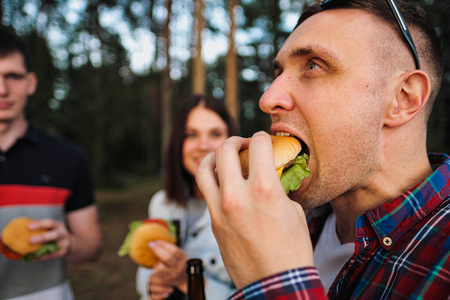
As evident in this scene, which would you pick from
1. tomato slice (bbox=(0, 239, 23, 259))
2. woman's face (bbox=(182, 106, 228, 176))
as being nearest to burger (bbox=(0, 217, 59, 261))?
tomato slice (bbox=(0, 239, 23, 259))

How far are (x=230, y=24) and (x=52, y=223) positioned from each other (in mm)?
9281

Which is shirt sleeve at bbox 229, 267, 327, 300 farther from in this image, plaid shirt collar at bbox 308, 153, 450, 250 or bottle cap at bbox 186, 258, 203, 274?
bottle cap at bbox 186, 258, 203, 274

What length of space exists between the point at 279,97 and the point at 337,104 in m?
0.33

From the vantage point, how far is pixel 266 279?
3.41ft

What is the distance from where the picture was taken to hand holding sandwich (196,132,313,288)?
1059 millimetres

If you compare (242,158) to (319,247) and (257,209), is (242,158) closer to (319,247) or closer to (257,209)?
(257,209)

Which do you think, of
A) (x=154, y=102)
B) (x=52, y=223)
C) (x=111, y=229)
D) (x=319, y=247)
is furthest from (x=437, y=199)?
(x=154, y=102)

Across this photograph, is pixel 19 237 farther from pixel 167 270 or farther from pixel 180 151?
pixel 180 151

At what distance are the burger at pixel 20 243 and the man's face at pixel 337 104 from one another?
2357mm

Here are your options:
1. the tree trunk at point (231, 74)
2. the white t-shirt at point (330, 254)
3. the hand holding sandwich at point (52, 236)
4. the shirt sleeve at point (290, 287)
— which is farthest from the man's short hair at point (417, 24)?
Answer: the tree trunk at point (231, 74)

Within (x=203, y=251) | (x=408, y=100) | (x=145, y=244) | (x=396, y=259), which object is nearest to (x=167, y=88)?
(x=203, y=251)

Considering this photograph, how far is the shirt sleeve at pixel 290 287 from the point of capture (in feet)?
3.30

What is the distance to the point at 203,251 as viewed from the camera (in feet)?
9.85

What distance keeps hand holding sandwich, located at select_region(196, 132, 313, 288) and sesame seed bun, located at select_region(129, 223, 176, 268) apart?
1734mm
